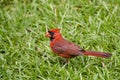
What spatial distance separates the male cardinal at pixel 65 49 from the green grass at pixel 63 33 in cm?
17

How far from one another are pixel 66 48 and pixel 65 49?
2cm

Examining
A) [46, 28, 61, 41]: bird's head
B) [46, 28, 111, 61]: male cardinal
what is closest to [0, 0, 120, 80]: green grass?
[46, 28, 111, 61]: male cardinal

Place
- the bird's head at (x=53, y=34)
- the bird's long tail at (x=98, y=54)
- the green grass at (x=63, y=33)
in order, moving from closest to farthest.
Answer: the bird's long tail at (x=98, y=54) < the green grass at (x=63, y=33) < the bird's head at (x=53, y=34)

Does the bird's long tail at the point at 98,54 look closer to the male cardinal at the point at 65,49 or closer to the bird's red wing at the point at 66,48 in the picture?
the male cardinal at the point at 65,49

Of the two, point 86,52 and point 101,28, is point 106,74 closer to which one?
point 86,52

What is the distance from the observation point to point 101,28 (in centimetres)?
637

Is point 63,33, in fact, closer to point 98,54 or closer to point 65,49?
point 65,49

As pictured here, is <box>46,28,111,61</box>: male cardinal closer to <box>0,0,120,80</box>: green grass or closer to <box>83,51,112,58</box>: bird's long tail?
<box>83,51,112,58</box>: bird's long tail

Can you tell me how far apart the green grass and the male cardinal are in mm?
167

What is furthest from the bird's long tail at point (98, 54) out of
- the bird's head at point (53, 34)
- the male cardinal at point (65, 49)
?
the bird's head at point (53, 34)

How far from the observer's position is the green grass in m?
5.50

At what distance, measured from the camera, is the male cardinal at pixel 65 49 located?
5430 millimetres

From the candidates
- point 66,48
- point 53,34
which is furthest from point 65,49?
point 53,34

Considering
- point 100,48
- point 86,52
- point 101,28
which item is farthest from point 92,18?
point 86,52
